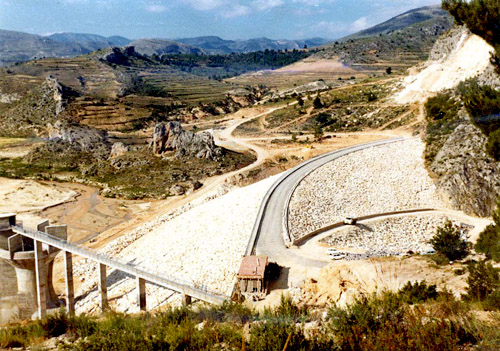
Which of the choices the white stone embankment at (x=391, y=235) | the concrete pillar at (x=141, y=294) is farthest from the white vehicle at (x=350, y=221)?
the concrete pillar at (x=141, y=294)

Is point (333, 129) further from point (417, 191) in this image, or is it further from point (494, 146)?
point (494, 146)

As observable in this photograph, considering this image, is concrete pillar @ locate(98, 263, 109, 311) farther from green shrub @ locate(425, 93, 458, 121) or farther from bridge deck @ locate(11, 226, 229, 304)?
green shrub @ locate(425, 93, 458, 121)

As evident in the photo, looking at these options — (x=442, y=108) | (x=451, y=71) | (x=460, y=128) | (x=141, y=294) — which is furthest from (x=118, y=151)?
(x=451, y=71)

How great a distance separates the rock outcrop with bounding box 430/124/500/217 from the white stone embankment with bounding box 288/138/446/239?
0.99 metres

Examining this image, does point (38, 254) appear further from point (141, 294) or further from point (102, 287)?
point (141, 294)

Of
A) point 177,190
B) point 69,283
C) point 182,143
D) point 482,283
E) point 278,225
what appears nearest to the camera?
point 482,283

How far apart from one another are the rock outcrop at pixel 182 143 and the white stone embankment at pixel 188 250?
643 inches

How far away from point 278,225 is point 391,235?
19.5ft

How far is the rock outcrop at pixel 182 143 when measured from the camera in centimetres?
4512

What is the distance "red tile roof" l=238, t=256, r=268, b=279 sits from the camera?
622 inches

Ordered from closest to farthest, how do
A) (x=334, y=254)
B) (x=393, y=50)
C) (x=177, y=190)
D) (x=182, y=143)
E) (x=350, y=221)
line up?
(x=334, y=254) → (x=350, y=221) → (x=177, y=190) → (x=182, y=143) → (x=393, y=50)

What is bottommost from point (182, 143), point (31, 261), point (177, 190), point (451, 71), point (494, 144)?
point (31, 261)

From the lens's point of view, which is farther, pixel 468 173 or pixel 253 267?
pixel 468 173

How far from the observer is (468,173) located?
22.7 meters
